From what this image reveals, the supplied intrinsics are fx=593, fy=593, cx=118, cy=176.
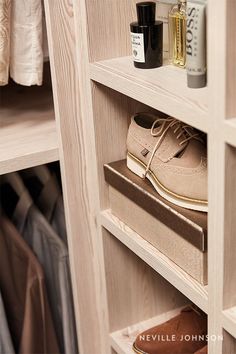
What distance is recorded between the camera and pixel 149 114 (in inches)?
40.1

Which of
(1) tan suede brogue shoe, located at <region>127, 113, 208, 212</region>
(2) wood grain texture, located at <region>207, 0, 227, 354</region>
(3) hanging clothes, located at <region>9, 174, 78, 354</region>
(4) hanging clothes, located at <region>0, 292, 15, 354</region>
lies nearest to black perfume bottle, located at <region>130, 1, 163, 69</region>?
(1) tan suede brogue shoe, located at <region>127, 113, 208, 212</region>

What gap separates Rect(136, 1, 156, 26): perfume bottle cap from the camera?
2.79 feet

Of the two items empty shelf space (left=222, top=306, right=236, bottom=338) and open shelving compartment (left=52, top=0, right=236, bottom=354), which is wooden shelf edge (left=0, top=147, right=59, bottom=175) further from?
empty shelf space (left=222, top=306, right=236, bottom=338)

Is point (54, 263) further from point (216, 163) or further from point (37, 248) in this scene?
point (216, 163)

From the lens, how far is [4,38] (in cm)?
98

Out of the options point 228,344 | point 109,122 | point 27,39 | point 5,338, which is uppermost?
point 27,39

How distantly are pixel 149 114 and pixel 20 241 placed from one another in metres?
0.42

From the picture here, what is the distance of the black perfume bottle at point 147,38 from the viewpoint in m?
0.85

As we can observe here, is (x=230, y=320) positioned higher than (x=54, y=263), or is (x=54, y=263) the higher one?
(x=230, y=320)

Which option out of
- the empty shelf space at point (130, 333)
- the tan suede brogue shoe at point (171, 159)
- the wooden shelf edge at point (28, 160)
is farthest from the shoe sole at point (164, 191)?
the empty shelf space at point (130, 333)

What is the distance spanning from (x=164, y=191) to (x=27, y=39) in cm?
36

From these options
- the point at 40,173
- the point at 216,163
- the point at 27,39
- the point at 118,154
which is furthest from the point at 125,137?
the point at 40,173

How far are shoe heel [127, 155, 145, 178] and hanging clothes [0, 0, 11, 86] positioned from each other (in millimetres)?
253

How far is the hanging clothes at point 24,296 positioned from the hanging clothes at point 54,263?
4cm
